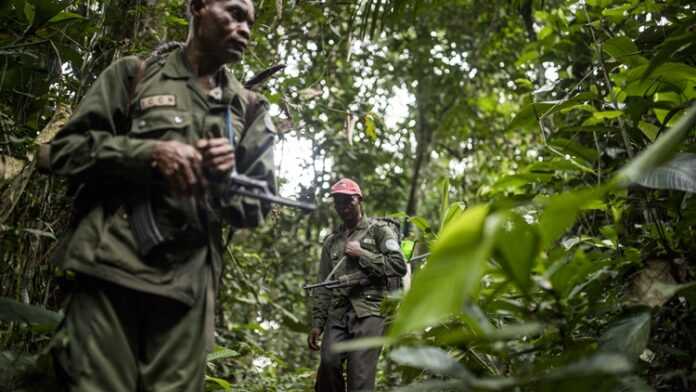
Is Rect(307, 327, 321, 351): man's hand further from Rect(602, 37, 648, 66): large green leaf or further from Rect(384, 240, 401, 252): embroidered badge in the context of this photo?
Rect(602, 37, 648, 66): large green leaf

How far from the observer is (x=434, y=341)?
7.33 ft

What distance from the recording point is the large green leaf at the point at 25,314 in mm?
1832

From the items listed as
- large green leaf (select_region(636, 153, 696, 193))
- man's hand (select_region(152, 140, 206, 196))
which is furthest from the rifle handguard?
large green leaf (select_region(636, 153, 696, 193))

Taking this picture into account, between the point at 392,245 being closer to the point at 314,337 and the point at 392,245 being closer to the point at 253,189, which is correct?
the point at 314,337

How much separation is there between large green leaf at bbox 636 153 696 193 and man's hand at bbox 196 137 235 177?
44.8 inches

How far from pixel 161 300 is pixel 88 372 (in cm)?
25

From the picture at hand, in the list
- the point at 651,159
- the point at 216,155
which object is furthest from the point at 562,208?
the point at 216,155

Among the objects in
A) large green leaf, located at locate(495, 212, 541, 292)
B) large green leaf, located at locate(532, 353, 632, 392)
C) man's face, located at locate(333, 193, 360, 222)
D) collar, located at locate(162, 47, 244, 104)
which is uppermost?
collar, located at locate(162, 47, 244, 104)

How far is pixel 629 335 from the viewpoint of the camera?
68.1 inches

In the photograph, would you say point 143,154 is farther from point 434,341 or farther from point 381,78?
point 381,78

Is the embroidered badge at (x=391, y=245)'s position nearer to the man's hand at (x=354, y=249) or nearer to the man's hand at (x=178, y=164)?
the man's hand at (x=354, y=249)

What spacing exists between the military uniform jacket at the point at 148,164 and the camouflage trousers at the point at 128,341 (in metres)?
0.07

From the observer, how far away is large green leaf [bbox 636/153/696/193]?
6.06 ft

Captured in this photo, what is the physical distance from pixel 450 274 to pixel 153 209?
3.55 ft
